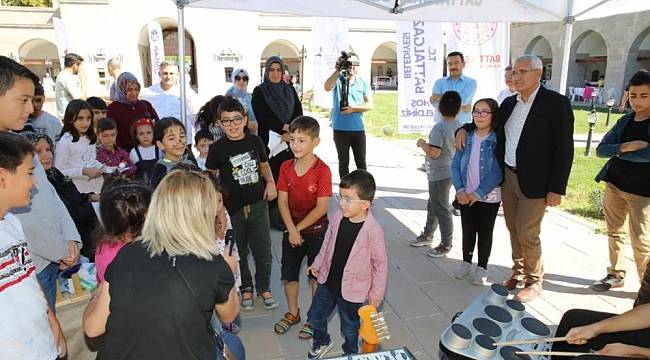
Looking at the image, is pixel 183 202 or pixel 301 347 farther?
pixel 301 347

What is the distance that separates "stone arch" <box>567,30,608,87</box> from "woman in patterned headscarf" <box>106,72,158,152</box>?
109 ft

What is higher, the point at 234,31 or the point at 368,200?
the point at 234,31

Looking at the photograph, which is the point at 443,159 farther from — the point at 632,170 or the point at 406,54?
the point at 406,54

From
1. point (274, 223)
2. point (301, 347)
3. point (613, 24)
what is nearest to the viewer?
point (301, 347)

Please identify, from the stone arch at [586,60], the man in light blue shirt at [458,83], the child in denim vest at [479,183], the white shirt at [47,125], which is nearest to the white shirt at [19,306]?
the white shirt at [47,125]

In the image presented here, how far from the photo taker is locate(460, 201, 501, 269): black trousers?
4.02 metres

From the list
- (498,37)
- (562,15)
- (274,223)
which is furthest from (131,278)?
(498,37)

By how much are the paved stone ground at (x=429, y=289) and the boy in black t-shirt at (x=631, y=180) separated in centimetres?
36

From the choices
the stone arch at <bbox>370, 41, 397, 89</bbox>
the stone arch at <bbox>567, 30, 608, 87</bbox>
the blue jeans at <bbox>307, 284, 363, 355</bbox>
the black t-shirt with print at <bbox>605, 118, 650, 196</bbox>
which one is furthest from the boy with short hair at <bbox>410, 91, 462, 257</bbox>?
the stone arch at <bbox>370, 41, 397, 89</bbox>

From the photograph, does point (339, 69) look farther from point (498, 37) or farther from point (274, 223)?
point (498, 37)

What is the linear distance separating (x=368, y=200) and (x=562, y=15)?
3892 mm

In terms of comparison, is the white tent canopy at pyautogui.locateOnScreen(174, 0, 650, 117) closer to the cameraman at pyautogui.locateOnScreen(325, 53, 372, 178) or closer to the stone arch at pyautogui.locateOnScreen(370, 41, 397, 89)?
the cameraman at pyautogui.locateOnScreen(325, 53, 372, 178)

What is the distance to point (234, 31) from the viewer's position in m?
28.1

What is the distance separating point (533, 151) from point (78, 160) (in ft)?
13.4
